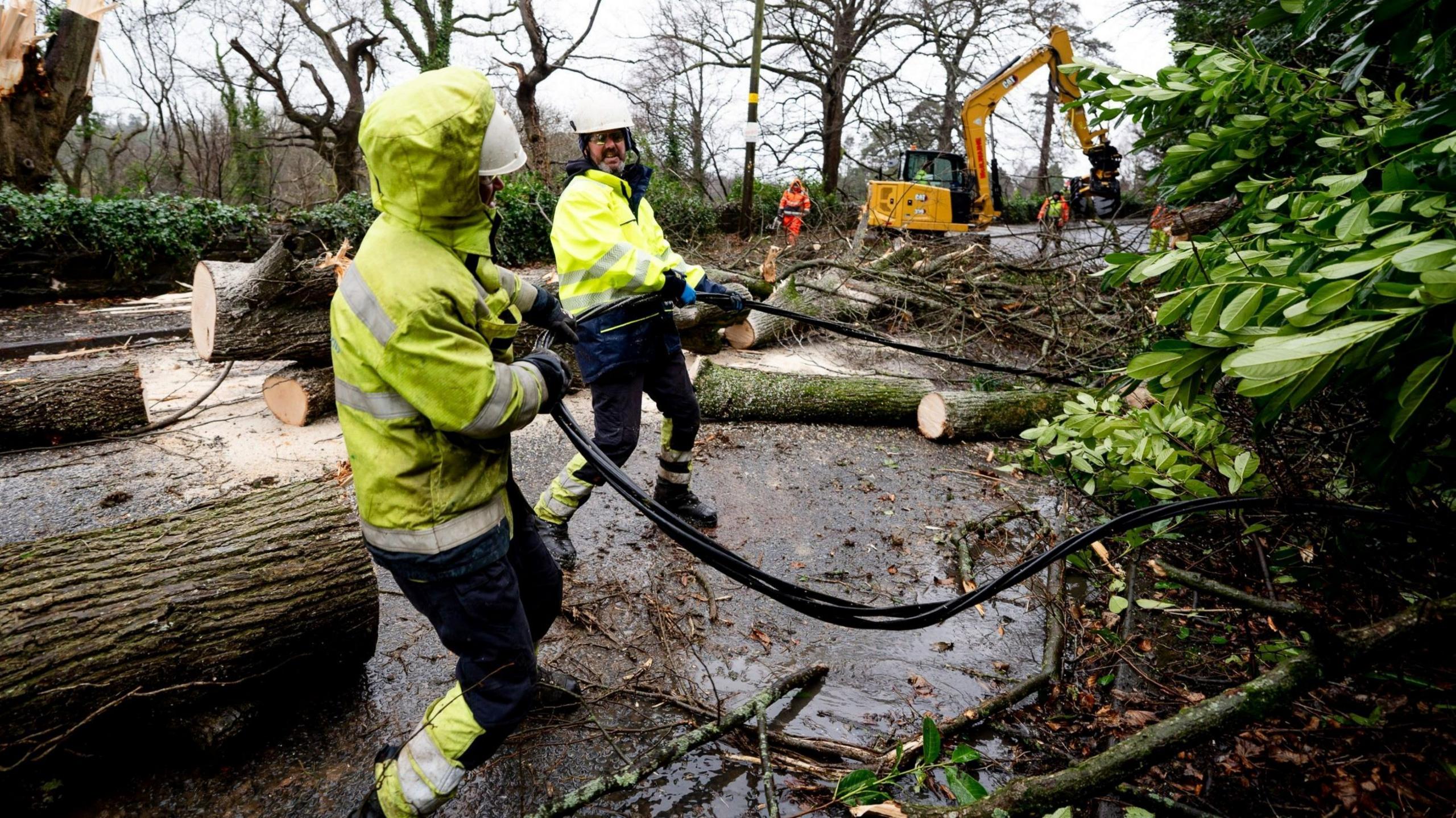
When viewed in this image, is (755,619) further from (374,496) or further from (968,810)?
(374,496)

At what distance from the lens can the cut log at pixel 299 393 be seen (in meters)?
5.29

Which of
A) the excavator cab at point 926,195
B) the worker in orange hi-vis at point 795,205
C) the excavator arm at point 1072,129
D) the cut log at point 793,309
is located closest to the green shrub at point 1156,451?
the cut log at point 793,309

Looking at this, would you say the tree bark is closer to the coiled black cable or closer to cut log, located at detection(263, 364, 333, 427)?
cut log, located at detection(263, 364, 333, 427)

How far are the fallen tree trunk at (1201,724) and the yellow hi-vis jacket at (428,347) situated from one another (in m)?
1.41

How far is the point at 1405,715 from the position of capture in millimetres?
2225

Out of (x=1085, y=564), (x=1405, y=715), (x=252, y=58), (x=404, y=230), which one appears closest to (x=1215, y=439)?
(x=1085, y=564)

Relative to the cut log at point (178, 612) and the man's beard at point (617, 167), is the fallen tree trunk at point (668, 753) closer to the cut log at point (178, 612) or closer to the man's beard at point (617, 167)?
the cut log at point (178, 612)

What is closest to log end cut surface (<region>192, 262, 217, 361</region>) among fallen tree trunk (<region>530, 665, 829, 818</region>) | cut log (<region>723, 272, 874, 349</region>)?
fallen tree trunk (<region>530, 665, 829, 818</region>)

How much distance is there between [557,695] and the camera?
2680mm

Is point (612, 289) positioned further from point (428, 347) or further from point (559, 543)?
point (428, 347)

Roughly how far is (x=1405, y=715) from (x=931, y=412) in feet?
12.1

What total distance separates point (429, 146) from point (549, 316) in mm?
970

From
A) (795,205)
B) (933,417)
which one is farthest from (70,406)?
(795,205)

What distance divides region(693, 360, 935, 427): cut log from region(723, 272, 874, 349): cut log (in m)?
1.76
